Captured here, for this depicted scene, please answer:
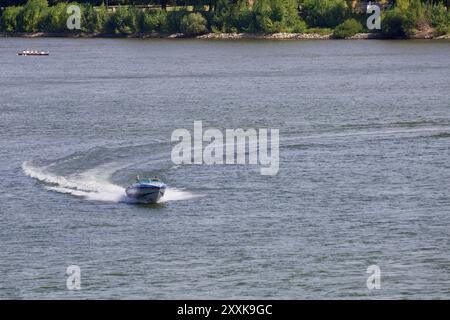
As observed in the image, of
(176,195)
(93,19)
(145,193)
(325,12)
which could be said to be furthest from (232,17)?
(145,193)

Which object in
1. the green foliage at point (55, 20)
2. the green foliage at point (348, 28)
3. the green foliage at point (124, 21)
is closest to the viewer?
the green foliage at point (348, 28)

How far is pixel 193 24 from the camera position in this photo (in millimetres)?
181125

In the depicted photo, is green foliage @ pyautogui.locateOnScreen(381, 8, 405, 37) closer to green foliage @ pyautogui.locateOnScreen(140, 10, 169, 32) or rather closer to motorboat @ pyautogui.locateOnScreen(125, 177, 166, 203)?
green foliage @ pyautogui.locateOnScreen(140, 10, 169, 32)

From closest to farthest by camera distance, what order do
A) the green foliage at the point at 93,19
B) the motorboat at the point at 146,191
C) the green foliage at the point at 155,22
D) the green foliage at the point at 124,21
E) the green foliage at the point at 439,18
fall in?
the motorboat at the point at 146,191
the green foliage at the point at 439,18
the green foliage at the point at 155,22
the green foliage at the point at 124,21
the green foliage at the point at 93,19

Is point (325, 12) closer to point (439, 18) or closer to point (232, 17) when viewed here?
point (232, 17)

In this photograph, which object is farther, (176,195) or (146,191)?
(176,195)

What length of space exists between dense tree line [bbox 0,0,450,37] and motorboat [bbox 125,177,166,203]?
122m

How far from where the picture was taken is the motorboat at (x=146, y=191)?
45156 mm

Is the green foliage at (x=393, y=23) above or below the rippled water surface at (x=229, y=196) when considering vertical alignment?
below

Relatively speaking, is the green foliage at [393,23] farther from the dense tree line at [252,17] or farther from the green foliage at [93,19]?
the green foliage at [93,19]

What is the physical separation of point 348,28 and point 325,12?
26.3 ft

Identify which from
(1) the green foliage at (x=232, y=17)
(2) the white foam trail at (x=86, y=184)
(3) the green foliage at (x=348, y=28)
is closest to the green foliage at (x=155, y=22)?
(1) the green foliage at (x=232, y=17)

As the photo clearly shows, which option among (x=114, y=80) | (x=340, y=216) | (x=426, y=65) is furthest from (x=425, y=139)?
(x=426, y=65)

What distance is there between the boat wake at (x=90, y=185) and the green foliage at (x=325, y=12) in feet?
415
